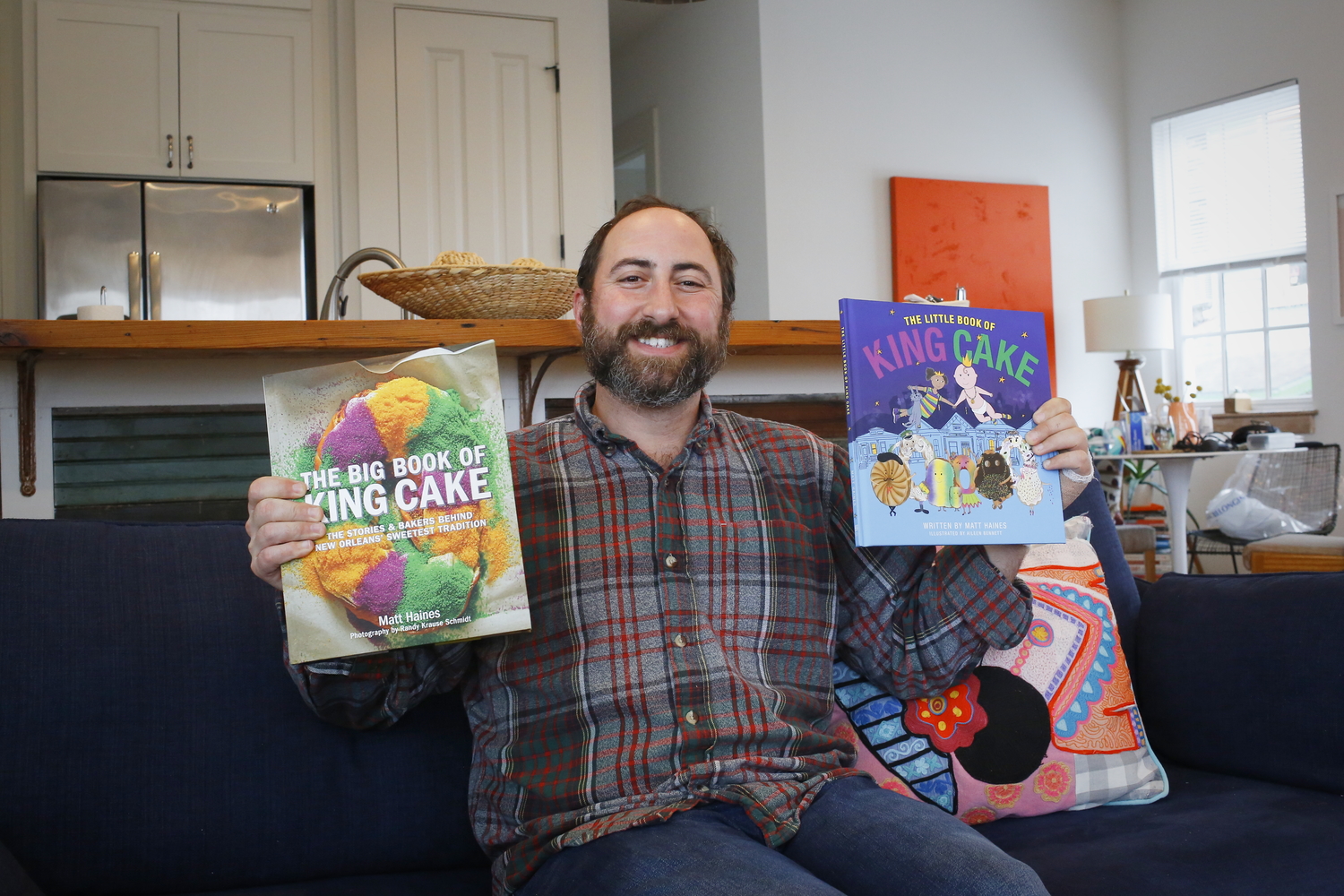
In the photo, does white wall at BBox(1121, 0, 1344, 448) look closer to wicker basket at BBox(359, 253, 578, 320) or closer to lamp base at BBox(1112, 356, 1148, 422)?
lamp base at BBox(1112, 356, 1148, 422)

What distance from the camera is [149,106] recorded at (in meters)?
4.15

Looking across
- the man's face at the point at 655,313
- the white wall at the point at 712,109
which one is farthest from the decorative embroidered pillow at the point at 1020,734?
the white wall at the point at 712,109

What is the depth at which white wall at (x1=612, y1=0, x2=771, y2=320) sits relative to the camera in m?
5.15

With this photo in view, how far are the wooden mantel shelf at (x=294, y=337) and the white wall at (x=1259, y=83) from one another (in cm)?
384

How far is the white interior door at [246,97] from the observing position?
419 cm

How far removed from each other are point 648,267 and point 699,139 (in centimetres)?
440

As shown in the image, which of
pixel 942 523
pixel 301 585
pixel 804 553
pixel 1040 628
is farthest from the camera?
pixel 1040 628

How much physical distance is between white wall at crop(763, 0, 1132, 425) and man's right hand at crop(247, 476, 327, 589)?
13.5 ft

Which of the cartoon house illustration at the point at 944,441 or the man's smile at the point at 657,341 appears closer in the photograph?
the cartoon house illustration at the point at 944,441

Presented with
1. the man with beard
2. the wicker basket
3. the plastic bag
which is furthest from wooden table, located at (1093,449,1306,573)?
the man with beard

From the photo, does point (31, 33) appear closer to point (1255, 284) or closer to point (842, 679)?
point (842, 679)

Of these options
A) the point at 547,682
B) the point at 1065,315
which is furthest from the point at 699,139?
the point at 547,682

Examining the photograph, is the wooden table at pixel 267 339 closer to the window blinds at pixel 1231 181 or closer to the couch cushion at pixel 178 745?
A: the couch cushion at pixel 178 745

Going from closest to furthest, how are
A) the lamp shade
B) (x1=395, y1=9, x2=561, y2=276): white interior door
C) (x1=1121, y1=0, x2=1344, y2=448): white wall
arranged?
(x1=395, y1=9, x2=561, y2=276): white interior door → (x1=1121, y1=0, x2=1344, y2=448): white wall → the lamp shade
